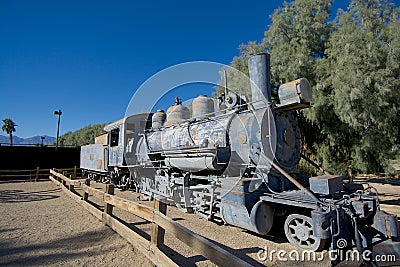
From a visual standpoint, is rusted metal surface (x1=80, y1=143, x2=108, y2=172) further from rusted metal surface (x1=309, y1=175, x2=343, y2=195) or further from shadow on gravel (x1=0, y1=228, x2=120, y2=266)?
rusted metal surface (x1=309, y1=175, x2=343, y2=195)

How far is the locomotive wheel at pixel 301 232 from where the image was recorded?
444cm

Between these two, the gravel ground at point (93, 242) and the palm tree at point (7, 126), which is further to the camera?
the palm tree at point (7, 126)

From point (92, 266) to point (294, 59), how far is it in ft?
41.8

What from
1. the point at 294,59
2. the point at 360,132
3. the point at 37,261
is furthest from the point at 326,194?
the point at 294,59

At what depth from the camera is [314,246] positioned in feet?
14.0

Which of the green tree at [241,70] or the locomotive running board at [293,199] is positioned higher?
the green tree at [241,70]

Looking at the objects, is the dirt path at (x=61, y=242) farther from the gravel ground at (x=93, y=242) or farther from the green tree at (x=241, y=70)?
the green tree at (x=241, y=70)

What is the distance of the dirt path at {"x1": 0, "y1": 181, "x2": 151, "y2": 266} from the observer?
4.20m

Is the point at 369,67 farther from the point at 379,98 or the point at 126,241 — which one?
the point at 126,241

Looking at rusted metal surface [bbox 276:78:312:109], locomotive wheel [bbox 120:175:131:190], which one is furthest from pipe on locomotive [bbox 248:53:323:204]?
locomotive wheel [bbox 120:175:131:190]

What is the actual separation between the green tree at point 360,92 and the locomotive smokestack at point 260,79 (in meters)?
5.93

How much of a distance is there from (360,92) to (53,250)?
36.6 feet

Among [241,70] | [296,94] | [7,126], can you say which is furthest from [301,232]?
[7,126]

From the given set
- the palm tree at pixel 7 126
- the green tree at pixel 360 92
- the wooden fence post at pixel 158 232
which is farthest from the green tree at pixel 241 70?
the palm tree at pixel 7 126
